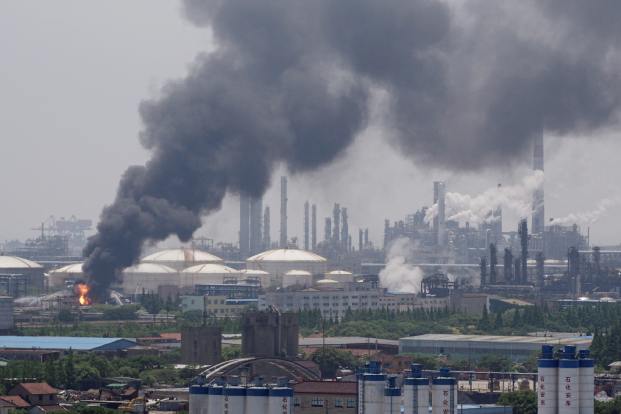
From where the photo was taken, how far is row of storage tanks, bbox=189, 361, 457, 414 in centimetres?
3816

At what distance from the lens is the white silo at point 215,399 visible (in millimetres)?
38938

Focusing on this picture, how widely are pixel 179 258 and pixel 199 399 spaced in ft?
367

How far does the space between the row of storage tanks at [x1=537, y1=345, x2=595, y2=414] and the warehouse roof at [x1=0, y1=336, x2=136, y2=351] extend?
4057 centimetres

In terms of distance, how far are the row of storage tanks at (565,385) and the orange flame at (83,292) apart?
63637 millimetres

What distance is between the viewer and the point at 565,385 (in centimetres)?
3453

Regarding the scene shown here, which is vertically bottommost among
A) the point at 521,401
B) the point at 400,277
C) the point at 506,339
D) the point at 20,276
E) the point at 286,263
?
the point at 521,401

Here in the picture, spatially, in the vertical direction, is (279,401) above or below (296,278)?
below

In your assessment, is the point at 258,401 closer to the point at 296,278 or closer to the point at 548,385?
the point at 548,385

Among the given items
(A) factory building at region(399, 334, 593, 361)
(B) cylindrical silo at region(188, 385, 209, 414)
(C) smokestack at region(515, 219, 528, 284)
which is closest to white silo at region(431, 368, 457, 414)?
(B) cylindrical silo at region(188, 385, 209, 414)

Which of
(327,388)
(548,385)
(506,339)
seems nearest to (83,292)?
(506,339)

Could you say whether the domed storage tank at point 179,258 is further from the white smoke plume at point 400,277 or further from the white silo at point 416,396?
the white silo at point 416,396

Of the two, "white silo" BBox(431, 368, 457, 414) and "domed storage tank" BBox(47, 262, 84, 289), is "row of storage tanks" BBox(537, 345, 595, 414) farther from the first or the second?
"domed storage tank" BBox(47, 262, 84, 289)

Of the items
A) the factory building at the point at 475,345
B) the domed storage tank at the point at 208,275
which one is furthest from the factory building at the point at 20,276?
the factory building at the point at 475,345

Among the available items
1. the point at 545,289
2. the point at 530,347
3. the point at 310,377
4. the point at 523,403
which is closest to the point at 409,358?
the point at 530,347
